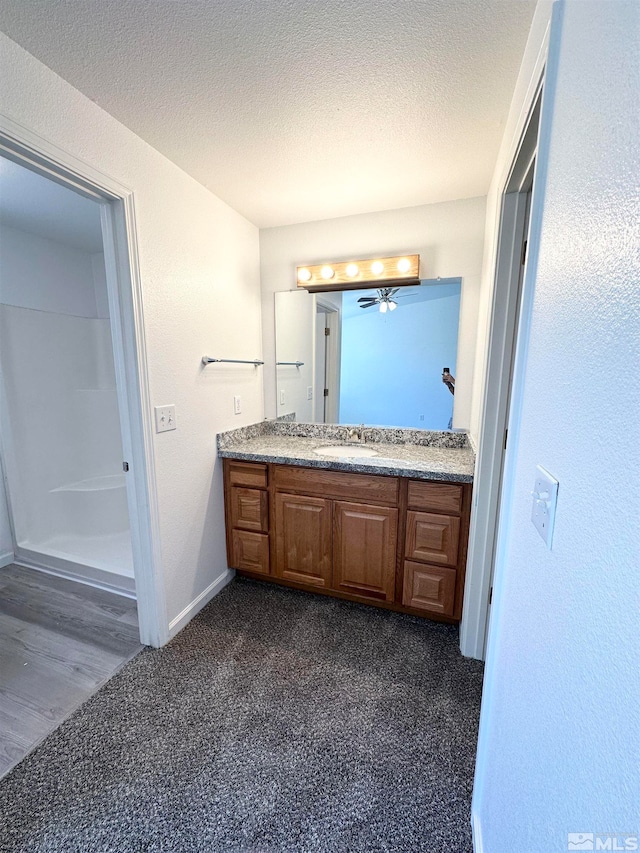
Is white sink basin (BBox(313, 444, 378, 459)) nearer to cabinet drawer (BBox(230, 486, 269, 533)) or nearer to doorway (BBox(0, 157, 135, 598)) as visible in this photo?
cabinet drawer (BBox(230, 486, 269, 533))

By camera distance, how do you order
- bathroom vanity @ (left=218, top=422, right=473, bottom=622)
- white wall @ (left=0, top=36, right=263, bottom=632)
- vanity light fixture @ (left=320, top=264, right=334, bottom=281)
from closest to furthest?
white wall @ (left=0, top=36, right=263, bottom=632) → bathroom vanity @ (left=218, top=422, right=473, bottom=622) → vanity light fixture @ (left=320, top=264, right=334, bottom=281)

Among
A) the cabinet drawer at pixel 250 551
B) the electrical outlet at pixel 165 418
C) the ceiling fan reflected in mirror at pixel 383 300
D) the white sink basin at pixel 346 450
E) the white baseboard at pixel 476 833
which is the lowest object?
the white baseboard at pixel 476 833

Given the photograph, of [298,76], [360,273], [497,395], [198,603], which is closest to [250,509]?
[198,603]

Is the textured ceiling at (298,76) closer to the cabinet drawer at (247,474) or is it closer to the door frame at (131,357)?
the door frame at (131,357)

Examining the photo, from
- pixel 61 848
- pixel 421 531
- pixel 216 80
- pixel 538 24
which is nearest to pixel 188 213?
pixel 216 80

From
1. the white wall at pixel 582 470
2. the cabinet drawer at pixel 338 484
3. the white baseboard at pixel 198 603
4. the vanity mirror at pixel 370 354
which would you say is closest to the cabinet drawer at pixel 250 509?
the cabinet drawer at pixel 338 484

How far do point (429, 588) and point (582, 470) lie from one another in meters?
1.53

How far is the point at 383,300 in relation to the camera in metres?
2.19

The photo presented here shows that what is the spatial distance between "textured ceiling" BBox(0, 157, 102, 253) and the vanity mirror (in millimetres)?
1268

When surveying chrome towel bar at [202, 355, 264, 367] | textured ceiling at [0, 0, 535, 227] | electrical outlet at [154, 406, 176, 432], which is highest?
textured ceiling at [0, 0, 535, 227]

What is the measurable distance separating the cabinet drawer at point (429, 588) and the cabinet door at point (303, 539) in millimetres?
458

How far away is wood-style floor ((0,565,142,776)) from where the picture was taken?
1.36m

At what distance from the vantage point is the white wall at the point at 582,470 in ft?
1.31

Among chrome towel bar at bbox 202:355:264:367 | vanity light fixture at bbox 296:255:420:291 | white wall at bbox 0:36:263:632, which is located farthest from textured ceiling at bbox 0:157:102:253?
vanity light fixture at bbox 296:255:420:291
